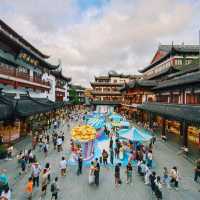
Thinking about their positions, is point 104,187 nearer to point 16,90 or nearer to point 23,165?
point 23,165

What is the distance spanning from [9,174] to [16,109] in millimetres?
7757

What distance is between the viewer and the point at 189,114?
61.6 ft

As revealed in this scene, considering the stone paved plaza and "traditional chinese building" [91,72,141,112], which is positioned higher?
"traditional chinese building" [91,72,141,112]

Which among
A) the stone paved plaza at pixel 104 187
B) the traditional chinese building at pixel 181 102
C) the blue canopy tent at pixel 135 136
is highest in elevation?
the traditional chinese building at pixel 181 102

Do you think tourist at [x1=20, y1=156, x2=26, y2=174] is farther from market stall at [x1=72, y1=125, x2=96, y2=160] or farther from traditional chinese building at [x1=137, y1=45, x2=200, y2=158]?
traditional chinese building at [x1=137, y1=45, x2=200, y2=158]

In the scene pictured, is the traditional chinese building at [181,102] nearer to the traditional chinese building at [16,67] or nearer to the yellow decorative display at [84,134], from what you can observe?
the yellow decorative display at [84,134]

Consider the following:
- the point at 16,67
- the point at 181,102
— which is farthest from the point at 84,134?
the point at 16,67

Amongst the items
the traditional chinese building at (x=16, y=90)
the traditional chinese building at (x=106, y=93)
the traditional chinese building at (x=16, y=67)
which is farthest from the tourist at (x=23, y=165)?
the traditional chinese building at (x=106, y=93)

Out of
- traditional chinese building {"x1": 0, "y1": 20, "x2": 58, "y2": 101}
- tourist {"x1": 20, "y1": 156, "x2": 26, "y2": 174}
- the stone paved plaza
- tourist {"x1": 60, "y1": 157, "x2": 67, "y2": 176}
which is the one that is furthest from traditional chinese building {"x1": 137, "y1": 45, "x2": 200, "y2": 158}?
traditional chinese building {"x1": 0, "y1": 20, "x2": 58, "y2": 101}

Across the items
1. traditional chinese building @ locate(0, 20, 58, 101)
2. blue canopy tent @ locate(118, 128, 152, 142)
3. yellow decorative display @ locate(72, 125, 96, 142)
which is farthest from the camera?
traditional chinese building @ locate(0, 20, 58, 101)

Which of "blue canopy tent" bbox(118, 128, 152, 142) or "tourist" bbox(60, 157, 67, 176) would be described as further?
"blue canopy tent" bbox(118, 128, 152, 142)

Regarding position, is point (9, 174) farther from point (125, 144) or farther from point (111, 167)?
point (125, 144)

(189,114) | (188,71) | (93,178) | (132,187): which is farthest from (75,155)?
(188,71)

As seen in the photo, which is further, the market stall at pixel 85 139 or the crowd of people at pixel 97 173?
the market stall at pixel 85 139
